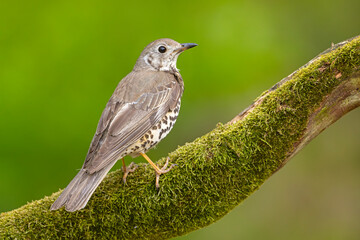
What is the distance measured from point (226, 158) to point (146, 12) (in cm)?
344

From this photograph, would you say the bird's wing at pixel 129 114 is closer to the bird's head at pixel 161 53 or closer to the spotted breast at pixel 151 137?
the spotted breast at pixel 151 137

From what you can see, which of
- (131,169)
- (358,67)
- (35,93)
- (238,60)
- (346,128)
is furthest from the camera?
(346,128)

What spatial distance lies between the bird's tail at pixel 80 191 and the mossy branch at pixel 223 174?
22cm

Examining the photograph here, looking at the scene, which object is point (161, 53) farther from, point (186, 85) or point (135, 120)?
point (186, 85)

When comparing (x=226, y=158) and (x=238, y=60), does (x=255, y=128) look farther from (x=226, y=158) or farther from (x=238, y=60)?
(x=238, y=60)

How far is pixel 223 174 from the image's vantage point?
13.7ft

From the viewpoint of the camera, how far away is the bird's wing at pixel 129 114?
429 centimetres

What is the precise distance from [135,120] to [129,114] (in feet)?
0.31

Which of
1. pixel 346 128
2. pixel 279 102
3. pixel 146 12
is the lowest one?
pixel 279 102

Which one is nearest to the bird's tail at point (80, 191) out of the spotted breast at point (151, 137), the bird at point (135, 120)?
the bird at point (135, 120)

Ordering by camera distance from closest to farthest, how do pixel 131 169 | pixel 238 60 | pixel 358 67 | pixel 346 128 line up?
1. pixel 358 67
2. pixel 131 169
3. pixel 238 60
4. pixel 346 128

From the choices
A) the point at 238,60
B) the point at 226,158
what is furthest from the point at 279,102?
the point at 238,60

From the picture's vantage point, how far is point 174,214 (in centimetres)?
416

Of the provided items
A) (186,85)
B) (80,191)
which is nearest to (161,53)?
(186,85)
